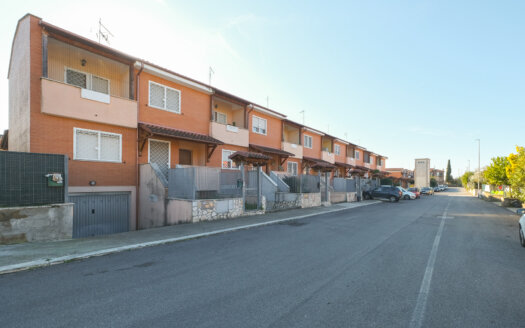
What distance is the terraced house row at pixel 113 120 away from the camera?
10.5 meters

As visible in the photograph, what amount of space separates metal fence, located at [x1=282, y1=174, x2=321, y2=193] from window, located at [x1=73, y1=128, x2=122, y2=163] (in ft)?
36.1

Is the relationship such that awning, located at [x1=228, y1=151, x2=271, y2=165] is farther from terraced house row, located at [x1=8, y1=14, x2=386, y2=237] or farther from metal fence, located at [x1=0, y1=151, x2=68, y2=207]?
metal fence, located at [x1=0, y1=151, x2=68, y2=207]

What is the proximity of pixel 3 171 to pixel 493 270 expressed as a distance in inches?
521

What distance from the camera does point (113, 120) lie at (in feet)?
40.2

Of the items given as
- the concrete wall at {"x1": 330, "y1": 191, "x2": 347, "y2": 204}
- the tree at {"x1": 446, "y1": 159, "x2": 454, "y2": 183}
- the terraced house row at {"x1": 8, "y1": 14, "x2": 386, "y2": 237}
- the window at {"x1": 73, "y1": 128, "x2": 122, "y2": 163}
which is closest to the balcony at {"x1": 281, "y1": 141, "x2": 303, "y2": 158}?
the concrete wall at {"x1": 330, "y1": 191, "x2": 347, "y2": 204}

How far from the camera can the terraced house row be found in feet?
34.4

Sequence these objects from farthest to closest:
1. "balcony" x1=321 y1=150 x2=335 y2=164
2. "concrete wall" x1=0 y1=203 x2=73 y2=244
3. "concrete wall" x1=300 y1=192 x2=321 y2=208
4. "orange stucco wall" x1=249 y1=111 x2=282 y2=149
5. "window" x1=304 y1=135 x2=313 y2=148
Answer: "balcony" x1=321 y1=150 x2=335 y2=164
"window" x1=304 y1=135 x2=313 y2=148
"orange stucco wall" x1=249 y1=111 x2=282 y2=149
"concrete wall" x1=300 y1=192 x2=321 y2=208
"concrete wall" x1=0 y1=203 x2=73 y2=244

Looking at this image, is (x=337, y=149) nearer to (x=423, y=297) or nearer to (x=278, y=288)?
(x=423, y=297)

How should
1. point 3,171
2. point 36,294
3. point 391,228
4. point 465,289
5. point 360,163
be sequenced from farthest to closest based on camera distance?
point 360,163 < point 391,228 < point 3,171 < point 465,289 < point 36,294

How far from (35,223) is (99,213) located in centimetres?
402

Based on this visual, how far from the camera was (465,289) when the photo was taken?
4.41m

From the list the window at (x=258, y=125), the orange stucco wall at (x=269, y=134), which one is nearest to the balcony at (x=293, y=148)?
the orange stucco wall at (x=269, y=134)

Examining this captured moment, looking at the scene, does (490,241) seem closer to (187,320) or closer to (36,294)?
(187,320)

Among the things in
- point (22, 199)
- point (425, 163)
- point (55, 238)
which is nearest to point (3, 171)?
point (22, 199)
